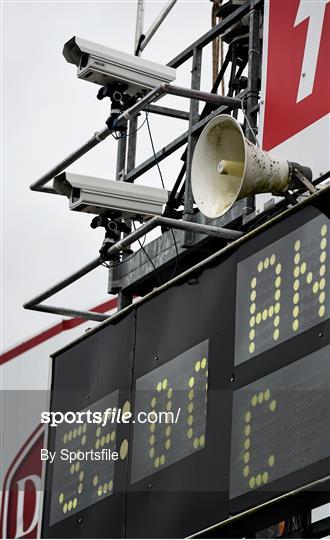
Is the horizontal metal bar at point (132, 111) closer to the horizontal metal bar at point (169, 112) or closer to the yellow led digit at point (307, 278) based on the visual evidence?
the horizontal metal bar at point (169, 112)

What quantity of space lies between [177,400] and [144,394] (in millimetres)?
566

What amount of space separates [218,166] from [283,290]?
52.6 inches

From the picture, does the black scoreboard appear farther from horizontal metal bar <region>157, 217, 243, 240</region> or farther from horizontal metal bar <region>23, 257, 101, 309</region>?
horizontal metal bar <region>23, 257, 101, 309</region>

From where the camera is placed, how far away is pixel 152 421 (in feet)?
35.6

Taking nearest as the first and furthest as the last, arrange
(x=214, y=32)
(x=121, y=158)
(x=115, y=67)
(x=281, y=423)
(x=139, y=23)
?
(x=281, y=423) < (x=115, y=67) < (x=214, y=32) < (x=121, y=158) < (x=139, y=23)

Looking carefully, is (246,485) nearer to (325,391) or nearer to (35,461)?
(325,391)

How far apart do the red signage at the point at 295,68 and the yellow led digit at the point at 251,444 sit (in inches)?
79.6

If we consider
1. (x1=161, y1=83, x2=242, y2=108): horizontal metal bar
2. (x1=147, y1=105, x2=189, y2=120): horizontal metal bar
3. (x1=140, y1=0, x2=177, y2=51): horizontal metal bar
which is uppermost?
(x1=140, y1=0, x2=177, y2=51): horizontal metal bar

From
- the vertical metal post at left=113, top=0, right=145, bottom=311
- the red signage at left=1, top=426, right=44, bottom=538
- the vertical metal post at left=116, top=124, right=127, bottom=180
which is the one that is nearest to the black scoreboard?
the vertical metal post at left=113, top=0, right=145, bottom=311

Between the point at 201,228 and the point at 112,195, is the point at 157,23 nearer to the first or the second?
the point at 112,195

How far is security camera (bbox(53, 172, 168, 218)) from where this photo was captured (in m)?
12.7

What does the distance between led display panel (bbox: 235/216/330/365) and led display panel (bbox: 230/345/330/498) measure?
0.21 metres

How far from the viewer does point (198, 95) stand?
11.8 metres

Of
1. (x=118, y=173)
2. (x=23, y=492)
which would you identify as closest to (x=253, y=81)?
(x=118, y=173)
